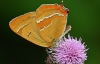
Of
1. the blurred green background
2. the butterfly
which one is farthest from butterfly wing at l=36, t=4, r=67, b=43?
the blurred green background

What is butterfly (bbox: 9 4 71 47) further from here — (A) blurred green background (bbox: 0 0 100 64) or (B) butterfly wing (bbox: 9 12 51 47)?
(A) blurred green background (bbox: 0 0 100 64)

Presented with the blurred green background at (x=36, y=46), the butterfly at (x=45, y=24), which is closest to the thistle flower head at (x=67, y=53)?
the butterfly at (x=45, y=24)

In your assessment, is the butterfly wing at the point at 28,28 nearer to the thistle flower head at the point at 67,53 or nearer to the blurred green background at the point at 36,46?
the thistle flower head at the point at 67,53

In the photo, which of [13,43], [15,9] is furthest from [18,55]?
[15,9]

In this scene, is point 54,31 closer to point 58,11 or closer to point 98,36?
point 58,11

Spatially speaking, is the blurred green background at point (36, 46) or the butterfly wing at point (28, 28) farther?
the blurred green background at point (36, 46)

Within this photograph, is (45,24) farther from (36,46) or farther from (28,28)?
(36,46)

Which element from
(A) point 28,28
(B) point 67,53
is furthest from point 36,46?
(A) point 28,28
